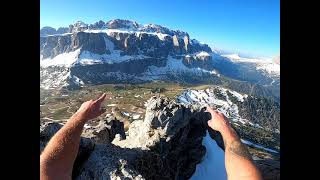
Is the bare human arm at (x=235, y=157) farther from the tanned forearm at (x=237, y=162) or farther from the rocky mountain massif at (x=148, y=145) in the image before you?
the rocky mountain massif at (x=148, y=145)

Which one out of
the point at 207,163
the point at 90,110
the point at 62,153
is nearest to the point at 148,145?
the point at 207,163

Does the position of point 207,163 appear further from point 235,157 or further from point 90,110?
point 235,157

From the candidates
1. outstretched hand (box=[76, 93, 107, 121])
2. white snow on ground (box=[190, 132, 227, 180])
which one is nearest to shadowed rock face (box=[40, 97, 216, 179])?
white snow on ground (box=[190, 132, 227, 180])

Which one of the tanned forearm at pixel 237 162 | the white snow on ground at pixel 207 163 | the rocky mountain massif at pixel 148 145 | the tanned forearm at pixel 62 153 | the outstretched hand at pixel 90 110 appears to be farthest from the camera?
the white snow on ground at pixel 207 163

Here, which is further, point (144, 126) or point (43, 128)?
point (144, 126)

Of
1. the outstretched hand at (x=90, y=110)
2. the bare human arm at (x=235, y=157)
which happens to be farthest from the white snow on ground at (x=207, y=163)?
the outstretched hand at (x=90, y=110)
